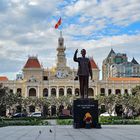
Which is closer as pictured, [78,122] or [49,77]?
[78,122]

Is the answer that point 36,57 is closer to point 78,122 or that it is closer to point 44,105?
point 44,105

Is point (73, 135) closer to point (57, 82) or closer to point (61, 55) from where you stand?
point (57, 82)

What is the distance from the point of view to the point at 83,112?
2773 centimetres

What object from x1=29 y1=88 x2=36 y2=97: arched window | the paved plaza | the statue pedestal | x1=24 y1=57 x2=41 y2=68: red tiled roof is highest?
x1=24 y1=57 x2=41 y2=68: red tiled roof

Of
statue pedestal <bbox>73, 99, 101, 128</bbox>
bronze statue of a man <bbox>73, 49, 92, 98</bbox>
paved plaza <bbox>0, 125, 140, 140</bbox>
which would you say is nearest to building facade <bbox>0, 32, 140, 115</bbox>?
bronze statue of a man <bbox>73, 49, 92, 98</bbox>

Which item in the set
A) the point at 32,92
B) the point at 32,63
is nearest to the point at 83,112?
the point at 32,92

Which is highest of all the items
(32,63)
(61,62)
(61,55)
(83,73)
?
(61,55)

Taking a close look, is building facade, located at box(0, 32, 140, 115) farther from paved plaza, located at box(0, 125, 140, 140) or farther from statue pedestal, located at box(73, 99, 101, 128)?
paved plaza, located at box(0, 125, 140, 140)

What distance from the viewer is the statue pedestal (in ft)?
90.5

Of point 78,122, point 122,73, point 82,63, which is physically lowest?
point 78,122

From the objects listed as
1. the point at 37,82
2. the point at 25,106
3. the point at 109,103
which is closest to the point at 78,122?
the point at 109,103

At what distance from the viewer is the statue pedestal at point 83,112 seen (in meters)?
27.6

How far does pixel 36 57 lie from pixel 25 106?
32.9 metres

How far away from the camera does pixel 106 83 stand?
131500 millimetres
